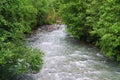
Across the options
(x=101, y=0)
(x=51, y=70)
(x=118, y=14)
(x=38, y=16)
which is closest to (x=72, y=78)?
(x=51, y=70)

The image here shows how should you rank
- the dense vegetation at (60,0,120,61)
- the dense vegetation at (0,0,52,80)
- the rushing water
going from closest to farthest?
the dense vegetation at (0,0,52,80)
the rushing water
the dense vegetation at (60,0,120,61)

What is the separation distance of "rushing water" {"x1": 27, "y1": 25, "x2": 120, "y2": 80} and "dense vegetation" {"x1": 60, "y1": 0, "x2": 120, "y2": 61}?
3.00 feet

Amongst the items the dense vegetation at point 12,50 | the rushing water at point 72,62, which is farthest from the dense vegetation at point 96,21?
the dense vegetation at point 12,50

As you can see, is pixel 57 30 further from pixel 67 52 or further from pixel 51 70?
pixel 51 70

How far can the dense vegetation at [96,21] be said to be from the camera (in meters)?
17.7

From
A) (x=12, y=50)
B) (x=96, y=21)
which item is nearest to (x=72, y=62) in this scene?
(x=96, y=21)

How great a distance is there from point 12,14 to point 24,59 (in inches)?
104

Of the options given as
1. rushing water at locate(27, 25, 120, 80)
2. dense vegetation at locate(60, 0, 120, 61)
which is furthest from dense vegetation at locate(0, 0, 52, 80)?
dense vegetation at locate(60, 0, 120, 61)

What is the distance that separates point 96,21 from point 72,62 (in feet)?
17.3

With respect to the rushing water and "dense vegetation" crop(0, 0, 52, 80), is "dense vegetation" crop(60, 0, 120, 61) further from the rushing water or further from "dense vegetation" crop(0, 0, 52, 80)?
"dense vegetation" crop(0, 0, 52, 80)

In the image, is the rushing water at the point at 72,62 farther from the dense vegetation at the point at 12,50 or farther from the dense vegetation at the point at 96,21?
the dense vegetation at the point at 12,50

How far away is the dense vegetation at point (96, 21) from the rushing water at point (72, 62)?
0.91m

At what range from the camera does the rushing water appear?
15337 mm

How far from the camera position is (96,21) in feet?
71.6
